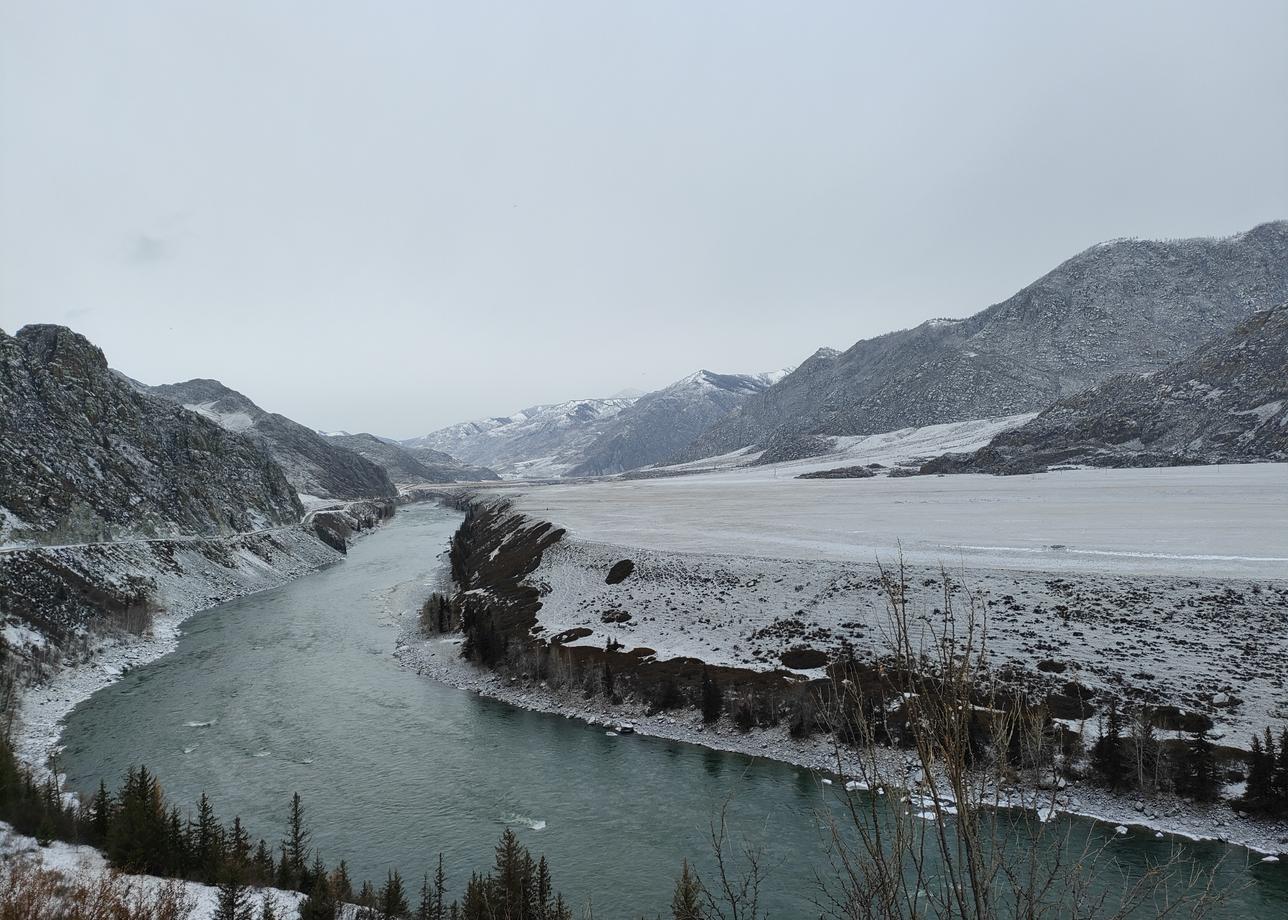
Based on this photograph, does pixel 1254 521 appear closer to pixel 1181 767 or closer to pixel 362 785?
pixel 1181 767

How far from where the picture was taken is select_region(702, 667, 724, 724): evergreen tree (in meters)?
36.7

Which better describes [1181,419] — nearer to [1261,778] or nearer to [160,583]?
[1261,778]

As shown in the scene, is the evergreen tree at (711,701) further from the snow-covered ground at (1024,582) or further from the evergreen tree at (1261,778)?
the evergreen tree at (1261,778)

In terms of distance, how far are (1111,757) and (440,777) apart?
2926cm

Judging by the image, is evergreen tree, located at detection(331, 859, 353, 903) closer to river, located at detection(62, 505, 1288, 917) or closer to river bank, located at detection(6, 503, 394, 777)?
river, located at detection(62, 505, 1288, 917)

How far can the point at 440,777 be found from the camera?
31.6 m

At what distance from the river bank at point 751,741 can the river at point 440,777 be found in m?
0.86

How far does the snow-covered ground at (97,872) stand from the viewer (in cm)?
1886

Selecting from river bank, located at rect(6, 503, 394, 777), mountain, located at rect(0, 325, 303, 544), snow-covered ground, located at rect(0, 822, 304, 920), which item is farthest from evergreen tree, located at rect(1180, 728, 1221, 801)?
mountain, located at rect(0, 325, 303, 544)

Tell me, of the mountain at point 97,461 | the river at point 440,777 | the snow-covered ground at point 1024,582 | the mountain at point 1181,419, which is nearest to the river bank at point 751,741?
the river at point 440,777

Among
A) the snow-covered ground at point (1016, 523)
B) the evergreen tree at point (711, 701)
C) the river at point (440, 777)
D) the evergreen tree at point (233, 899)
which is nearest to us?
the evergreen tree at point (233, 899)

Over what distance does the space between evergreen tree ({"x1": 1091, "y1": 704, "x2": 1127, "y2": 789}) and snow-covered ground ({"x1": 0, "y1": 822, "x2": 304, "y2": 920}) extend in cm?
3031

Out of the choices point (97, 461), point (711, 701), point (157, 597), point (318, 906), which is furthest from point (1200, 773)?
point (97, 461)

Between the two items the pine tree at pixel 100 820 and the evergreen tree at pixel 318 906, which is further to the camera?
the pine tree at pixel 100 820
